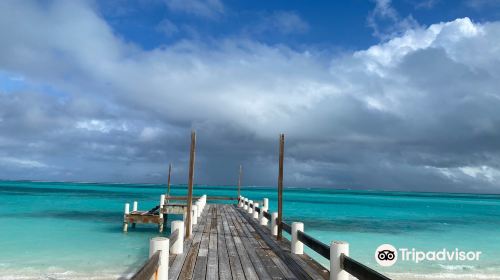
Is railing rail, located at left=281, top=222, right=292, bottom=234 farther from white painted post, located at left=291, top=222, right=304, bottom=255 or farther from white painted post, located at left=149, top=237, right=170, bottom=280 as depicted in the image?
white painted post, located at left=149, top=237, right=170, bottom=280

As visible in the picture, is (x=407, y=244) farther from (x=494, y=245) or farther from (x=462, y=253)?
(x=494, y=245)

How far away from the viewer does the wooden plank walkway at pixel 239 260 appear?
27.4ft

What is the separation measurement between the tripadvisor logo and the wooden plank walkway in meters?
8.99

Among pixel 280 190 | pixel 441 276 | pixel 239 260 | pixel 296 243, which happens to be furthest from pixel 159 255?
pixel 441 276

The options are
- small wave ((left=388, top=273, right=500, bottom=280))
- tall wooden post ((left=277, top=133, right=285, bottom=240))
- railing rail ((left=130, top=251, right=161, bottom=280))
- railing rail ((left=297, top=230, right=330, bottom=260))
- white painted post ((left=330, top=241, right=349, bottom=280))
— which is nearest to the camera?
railing rail ((left=130, top=251, right=161, bottom=280))

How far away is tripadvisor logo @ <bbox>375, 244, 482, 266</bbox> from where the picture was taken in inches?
784

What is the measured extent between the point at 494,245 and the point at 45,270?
2985 centimetres

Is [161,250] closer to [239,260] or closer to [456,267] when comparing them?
[239,260]

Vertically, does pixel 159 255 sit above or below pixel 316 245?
above

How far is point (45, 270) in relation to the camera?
15.7m

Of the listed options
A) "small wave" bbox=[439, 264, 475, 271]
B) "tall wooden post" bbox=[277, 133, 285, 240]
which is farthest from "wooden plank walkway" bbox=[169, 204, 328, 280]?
"small wave" bbox=[439, 264, 475, 271]

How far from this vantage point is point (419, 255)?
22.1 meters

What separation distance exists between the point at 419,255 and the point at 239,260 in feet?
54.0

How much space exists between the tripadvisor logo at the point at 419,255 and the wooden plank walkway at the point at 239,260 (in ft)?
29.5
